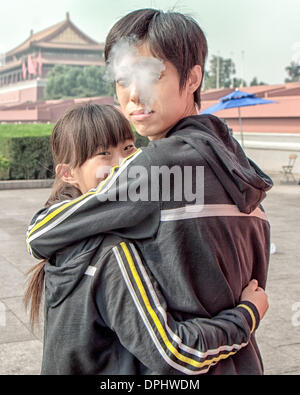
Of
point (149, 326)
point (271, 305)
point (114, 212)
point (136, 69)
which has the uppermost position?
point (136, 69)

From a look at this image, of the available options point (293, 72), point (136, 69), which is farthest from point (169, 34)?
point (293, 72)

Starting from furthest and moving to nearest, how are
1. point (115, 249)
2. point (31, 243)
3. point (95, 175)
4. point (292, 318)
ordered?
point (292, 318) → point (95, 175) → point (31, 243) → point (115, 249)

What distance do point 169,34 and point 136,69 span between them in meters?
0.09

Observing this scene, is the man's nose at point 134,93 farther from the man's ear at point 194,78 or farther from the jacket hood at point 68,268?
the jacket hood at point 68,268

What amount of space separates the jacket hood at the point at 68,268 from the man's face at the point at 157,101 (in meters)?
0.25

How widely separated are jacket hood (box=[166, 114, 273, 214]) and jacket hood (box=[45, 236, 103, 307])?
0.81 feet

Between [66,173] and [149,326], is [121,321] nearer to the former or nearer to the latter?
[149,326]

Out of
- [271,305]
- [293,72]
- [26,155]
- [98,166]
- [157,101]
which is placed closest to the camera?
[157,101]

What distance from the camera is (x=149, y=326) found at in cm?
114

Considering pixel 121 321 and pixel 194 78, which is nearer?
pixel 121 321

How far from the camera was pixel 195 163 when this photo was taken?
117 cm
